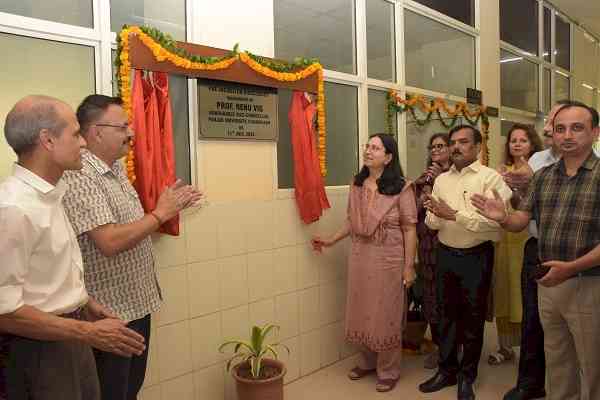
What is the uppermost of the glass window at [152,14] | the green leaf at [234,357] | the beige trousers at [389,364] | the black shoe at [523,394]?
the glass window at [152,14]

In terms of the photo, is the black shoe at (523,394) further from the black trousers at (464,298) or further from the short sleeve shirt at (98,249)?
the short sleeve shirt at (98,249)

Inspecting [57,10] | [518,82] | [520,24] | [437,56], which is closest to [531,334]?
[437,56]

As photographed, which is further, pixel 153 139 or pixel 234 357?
pixel 234 357

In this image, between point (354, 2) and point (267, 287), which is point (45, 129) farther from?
point (354, 2)

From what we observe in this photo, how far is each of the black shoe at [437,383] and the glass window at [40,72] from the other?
2559 millimetres

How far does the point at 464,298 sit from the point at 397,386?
765 millimetres

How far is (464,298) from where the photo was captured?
9.38ft

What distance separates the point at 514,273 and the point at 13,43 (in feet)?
10.7

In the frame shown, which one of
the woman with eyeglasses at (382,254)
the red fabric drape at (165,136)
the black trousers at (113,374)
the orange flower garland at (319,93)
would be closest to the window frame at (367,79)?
the orange flower garland at (319,93)

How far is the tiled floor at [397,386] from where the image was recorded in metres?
2.99

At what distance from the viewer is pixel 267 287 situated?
10.0 feet

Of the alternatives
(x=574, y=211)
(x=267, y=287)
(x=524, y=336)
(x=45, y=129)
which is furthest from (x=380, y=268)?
(x=45, y=129)

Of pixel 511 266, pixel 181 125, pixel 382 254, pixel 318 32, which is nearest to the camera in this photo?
pixel 181 125

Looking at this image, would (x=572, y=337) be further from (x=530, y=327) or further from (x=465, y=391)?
(x=465, y=391)
